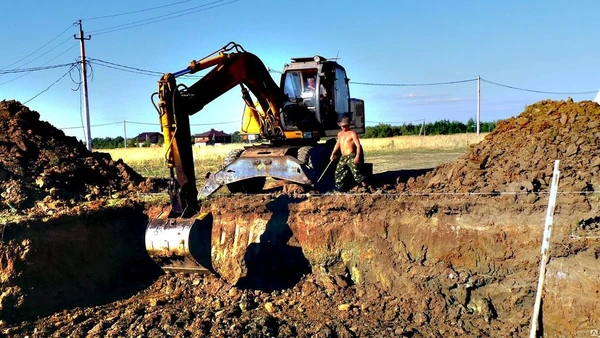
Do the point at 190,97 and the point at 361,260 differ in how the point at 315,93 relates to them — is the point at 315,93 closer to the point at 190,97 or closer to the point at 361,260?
the point at 190,97

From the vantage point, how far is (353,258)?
806 cm

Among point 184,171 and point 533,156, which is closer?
point 184,171

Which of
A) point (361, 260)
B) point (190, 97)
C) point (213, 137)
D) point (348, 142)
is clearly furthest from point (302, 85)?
point (213, 137)

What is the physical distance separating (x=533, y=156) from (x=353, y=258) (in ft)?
9.65

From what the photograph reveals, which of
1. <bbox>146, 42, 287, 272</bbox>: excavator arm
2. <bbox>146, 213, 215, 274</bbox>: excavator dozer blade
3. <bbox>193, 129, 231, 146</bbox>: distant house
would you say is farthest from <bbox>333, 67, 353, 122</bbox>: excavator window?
<bbox>193, 129, 231, 146</bbox>: distant house

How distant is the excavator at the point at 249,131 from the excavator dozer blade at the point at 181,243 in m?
0.01

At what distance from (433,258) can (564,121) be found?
3275 millimetres

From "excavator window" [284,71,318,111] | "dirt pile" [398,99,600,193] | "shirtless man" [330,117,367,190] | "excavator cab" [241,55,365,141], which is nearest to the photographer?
"dirt pile" [398,99,600,193]

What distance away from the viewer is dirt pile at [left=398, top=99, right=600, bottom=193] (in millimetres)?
7461

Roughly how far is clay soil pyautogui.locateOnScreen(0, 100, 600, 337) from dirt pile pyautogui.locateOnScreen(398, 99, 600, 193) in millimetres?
28

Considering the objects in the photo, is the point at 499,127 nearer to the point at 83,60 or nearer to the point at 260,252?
the point at 260,252

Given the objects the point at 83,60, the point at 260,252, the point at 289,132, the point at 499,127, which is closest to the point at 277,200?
the point at 260,252

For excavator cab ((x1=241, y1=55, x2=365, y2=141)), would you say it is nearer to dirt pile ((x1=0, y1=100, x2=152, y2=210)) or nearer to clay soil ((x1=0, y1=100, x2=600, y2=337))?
clay soil ((x1=0, y1=100, x2=600, y2=337))

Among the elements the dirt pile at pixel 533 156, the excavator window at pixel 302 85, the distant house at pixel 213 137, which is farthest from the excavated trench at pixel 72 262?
the distant house at pixel 213 137
